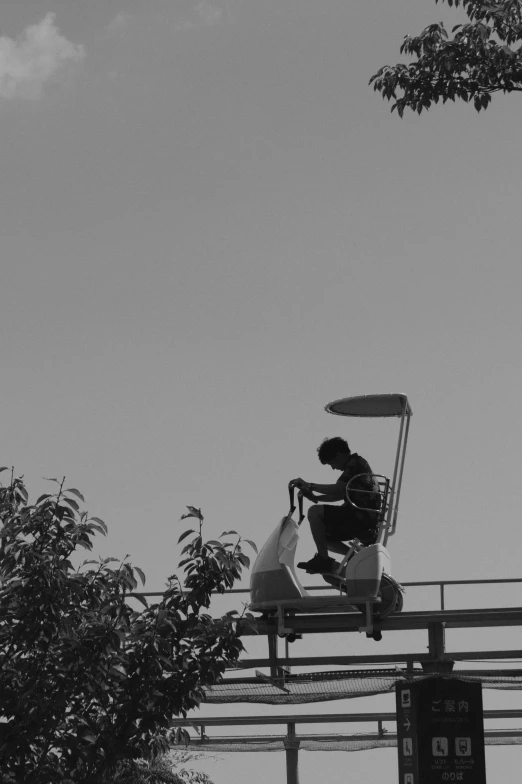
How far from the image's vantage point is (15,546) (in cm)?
1241

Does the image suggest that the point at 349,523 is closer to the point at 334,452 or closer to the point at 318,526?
the point at 318,526

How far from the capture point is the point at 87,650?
12148mm

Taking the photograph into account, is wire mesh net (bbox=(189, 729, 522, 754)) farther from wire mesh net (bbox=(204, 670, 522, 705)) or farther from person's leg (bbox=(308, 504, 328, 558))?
person's leg (bbox=(308, 504, 328, 558))

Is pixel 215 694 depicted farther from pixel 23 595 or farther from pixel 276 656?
pixel 23 595

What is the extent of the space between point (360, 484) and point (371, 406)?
1082mm

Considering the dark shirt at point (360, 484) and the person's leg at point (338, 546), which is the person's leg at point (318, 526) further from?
the dark shirt at point (360, 484)

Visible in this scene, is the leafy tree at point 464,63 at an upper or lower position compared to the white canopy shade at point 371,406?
upper

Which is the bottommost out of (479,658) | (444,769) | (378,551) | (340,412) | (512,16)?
(444,769)

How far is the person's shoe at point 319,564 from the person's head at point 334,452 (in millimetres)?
1036

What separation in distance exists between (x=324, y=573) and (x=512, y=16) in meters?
6.60

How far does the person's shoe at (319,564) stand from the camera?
15.5 metres

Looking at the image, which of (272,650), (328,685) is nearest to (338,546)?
(272,650)

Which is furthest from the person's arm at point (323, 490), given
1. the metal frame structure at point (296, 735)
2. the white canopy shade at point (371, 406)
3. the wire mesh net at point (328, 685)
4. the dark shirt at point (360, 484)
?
the metal frame structure at point (296, 735)

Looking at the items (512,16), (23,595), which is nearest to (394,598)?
(23,595)
